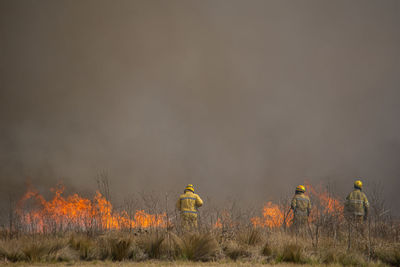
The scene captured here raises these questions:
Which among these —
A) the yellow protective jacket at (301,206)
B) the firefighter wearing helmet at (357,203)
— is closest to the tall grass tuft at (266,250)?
the yellow protective jacket at (301,206)

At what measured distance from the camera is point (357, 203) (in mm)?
13172

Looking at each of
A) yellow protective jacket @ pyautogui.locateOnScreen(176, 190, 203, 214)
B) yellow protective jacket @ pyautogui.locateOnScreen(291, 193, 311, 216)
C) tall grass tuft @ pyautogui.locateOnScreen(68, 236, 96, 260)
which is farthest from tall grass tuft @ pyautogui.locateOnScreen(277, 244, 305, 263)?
yellow protective jacket @ pyautogui.locateOnScreen(291, 193, 311, 216)

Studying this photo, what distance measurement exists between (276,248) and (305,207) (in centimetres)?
695

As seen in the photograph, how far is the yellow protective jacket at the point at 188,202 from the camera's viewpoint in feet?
41.9

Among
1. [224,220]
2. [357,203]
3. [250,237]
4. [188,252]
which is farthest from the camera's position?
[357,203]

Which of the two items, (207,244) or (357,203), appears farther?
(357,203)

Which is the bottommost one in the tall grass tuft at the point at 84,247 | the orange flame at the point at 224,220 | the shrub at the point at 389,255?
the shrub at the point at 389,255

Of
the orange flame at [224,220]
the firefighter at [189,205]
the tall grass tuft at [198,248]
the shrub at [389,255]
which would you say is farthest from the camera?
the firefighter at [189,205]

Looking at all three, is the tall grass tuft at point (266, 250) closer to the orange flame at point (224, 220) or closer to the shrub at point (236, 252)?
the shrub at point (236, 252)

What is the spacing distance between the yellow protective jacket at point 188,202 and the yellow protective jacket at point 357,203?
6.59m

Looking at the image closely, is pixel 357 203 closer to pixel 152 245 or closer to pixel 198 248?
pixel 198 248

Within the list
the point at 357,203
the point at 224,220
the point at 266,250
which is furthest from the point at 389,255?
the point at 357,203

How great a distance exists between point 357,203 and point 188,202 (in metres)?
7.48

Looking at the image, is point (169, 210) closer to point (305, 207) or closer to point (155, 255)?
point (155, 255)
